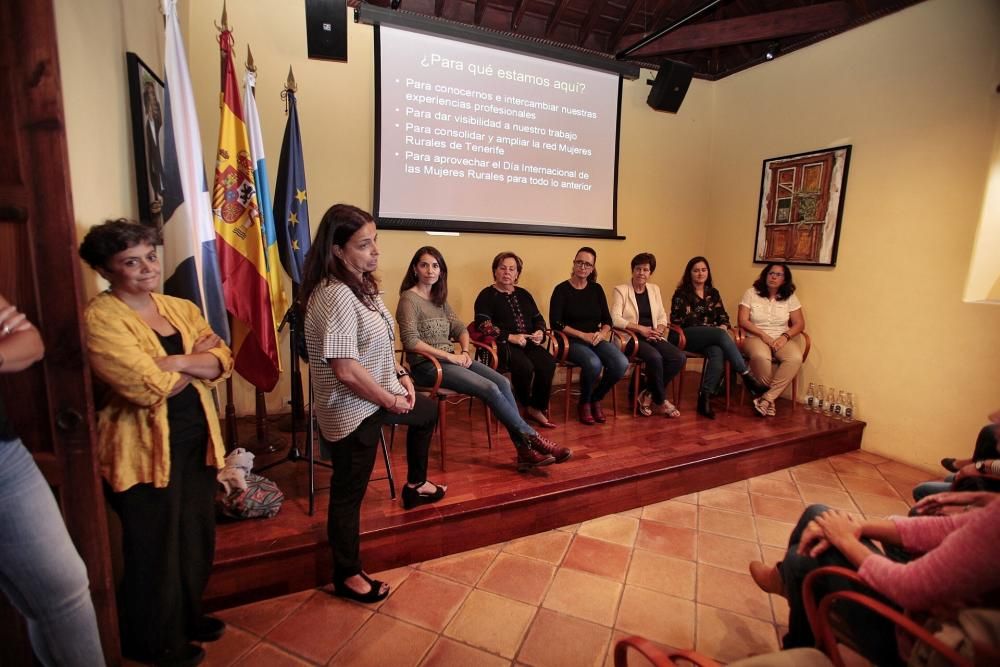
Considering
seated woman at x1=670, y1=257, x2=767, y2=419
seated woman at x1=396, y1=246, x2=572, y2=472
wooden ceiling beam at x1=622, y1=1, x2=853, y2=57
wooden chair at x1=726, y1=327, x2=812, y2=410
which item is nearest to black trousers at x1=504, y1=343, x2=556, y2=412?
seated woman at x1=396, y1=246, x2=572, y2=472

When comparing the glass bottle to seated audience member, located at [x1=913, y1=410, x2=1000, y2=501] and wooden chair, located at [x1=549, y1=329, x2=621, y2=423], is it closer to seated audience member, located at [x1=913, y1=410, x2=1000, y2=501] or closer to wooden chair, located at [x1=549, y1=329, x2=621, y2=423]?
seated audience member, located at [x1=913, y1=410, x2=1000, y2=501]

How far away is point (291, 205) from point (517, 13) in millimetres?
2295

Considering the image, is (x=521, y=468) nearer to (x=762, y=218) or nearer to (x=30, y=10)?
(x=30, y=10)

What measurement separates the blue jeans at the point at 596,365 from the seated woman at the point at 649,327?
0.27 metres

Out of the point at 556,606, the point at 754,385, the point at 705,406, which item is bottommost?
the point at 556,606

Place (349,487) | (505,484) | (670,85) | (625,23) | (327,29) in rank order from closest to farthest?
(349,487) → (505,484) → (327,29) → (625,23) → (670,85)

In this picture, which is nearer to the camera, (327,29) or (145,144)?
(145,144)

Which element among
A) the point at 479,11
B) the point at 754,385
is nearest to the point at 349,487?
the point at 754,385

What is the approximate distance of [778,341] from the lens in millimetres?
3498

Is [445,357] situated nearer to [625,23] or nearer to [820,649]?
[820,649]

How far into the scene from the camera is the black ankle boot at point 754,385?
136 inches

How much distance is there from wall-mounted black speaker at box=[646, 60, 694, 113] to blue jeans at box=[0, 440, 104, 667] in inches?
171

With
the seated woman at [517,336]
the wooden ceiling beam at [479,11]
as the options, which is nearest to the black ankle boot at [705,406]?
the seated woman at [517,336]

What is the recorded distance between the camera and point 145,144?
1.77m
